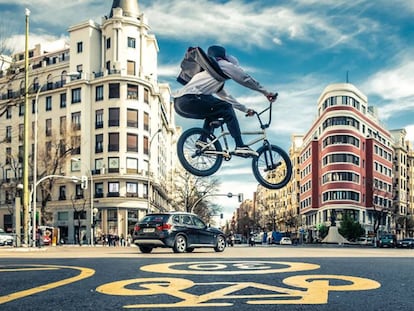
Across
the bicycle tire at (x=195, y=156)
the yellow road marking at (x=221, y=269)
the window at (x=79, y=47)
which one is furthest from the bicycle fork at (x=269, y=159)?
the window at (x=79, y=47)

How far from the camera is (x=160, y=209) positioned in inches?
3310

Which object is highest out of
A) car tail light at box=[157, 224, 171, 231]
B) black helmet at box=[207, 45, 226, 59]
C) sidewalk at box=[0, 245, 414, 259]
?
black helmet at box=[207, 45, 226, 59]

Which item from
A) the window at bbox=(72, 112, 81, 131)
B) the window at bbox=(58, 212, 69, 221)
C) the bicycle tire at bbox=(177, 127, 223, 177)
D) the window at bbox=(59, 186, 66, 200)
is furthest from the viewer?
the window at bbox=(59, 186, 66, 200)

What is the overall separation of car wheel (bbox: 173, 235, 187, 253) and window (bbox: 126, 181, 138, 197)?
5146 cm

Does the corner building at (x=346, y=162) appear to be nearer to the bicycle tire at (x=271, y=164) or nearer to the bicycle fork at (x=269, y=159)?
the bicycle tire at (x=271, y=164)

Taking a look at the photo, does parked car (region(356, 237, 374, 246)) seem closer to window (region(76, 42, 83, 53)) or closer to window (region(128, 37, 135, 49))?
window (region(128, 37, 135, 49))

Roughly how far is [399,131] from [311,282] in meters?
128

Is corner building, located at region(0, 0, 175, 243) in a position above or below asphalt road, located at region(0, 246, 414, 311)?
above

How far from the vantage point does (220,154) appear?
1434 centimetres

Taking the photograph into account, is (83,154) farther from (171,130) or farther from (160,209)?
(171,130)

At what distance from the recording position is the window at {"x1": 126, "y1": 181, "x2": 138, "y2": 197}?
237ft

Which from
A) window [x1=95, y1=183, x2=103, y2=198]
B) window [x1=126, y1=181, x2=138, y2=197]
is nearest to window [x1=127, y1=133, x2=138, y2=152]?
window [x1=126, y1=181, x2=138, y2=197]

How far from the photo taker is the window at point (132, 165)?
2850 inches

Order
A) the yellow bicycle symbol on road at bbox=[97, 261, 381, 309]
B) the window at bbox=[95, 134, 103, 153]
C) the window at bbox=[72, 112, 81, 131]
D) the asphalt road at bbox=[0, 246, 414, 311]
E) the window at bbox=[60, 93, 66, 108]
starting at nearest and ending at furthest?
the asphalt road at bbox=[0, 246, 414, 311] → the yellow bicycle symbol on road at bbox=[97, 261, 381, 309] → the window at bbox=[95, 134, 103, 153] → the window at bbox=[72, 112, 81, 131] → the window at bbox=[60, 93, 66, 108]
